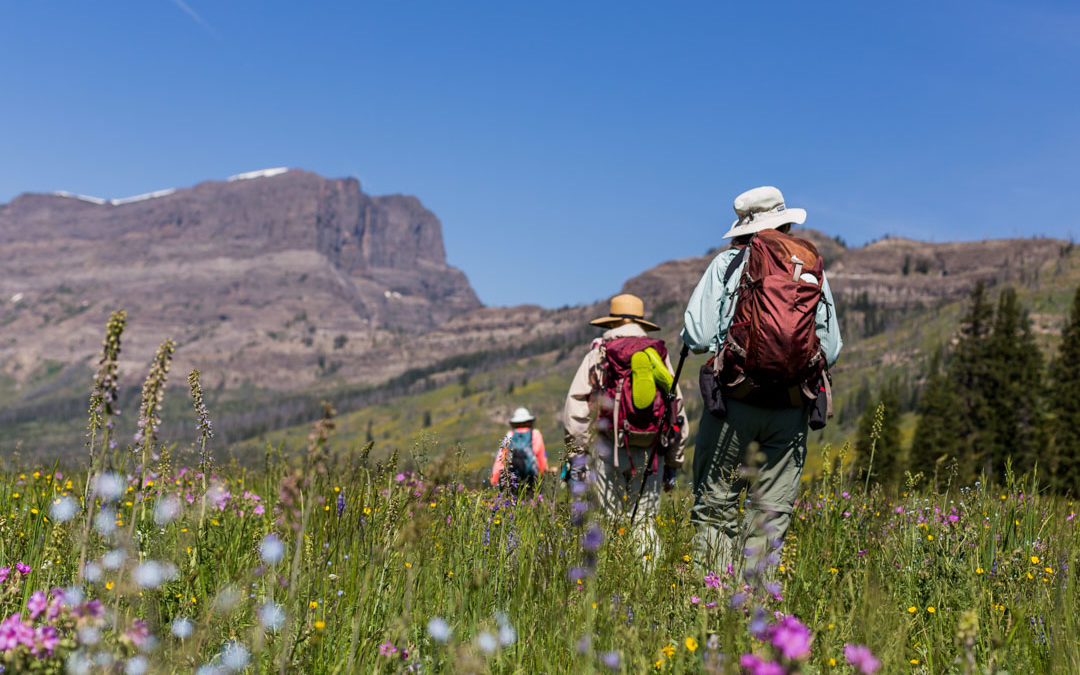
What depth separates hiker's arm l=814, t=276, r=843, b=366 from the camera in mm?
5191

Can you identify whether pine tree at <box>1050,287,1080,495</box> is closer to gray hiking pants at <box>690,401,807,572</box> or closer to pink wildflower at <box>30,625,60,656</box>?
gray hiking pants at <box>690,401,807,572</box>

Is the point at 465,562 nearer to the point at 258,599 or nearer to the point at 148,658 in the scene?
the point at 258,599

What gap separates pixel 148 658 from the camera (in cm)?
197

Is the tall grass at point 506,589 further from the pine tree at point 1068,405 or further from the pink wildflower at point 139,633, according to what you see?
the pine tree at point 1068,405

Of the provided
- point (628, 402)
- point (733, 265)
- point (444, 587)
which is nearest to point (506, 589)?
point (444, 587)

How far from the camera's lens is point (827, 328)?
5.28m

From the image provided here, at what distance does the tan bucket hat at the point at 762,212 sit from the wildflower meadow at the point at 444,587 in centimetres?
180

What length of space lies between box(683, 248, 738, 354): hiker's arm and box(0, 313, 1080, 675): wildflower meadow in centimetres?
127

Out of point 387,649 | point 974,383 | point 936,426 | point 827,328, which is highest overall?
point 827,328

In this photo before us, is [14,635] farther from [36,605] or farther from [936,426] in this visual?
[936,426]

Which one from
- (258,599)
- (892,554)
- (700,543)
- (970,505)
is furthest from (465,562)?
(970,505)

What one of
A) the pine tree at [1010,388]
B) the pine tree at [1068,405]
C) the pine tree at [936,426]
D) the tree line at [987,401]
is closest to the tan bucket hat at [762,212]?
the pine tree at [1068,405]

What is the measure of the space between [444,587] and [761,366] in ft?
7.99

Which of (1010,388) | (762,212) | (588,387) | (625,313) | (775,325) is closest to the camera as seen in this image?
(775,325)
